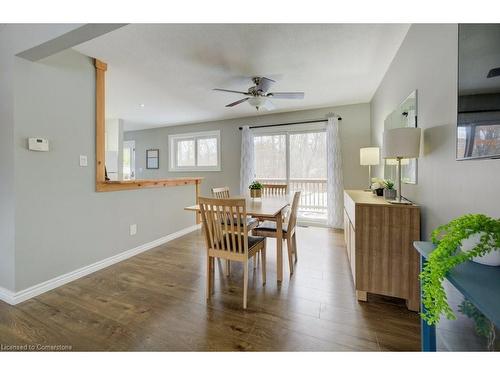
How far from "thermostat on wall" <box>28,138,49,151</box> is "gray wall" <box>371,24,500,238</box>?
125 inches

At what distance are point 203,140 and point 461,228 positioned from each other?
5.47m

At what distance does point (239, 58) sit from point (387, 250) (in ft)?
7.88

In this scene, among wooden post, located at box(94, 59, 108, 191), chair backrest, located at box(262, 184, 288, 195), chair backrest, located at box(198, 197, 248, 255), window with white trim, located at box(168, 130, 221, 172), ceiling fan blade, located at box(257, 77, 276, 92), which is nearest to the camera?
chair backrest, located at box(198, 197, 248, 255)

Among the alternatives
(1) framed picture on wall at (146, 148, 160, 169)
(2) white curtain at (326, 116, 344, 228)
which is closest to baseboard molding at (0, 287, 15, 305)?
(2) white curtain at (326, 116, 344, 228)

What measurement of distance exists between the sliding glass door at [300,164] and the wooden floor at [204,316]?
239 centimetres

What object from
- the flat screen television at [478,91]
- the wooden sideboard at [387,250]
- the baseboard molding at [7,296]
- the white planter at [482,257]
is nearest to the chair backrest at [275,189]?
the wooden sideboard at [387,250]

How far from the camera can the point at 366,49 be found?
235cm

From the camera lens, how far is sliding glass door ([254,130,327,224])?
15.2 feet

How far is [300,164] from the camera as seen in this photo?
4.78m

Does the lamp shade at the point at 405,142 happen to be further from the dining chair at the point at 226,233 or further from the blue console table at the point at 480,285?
the dining chair at the point at 226,233

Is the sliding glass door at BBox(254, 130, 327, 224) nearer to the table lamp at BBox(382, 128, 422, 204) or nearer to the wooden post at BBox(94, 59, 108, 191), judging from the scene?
the table lamp at BBox(382, 128, 422, 204)

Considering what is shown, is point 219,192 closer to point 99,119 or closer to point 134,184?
point 134,184
